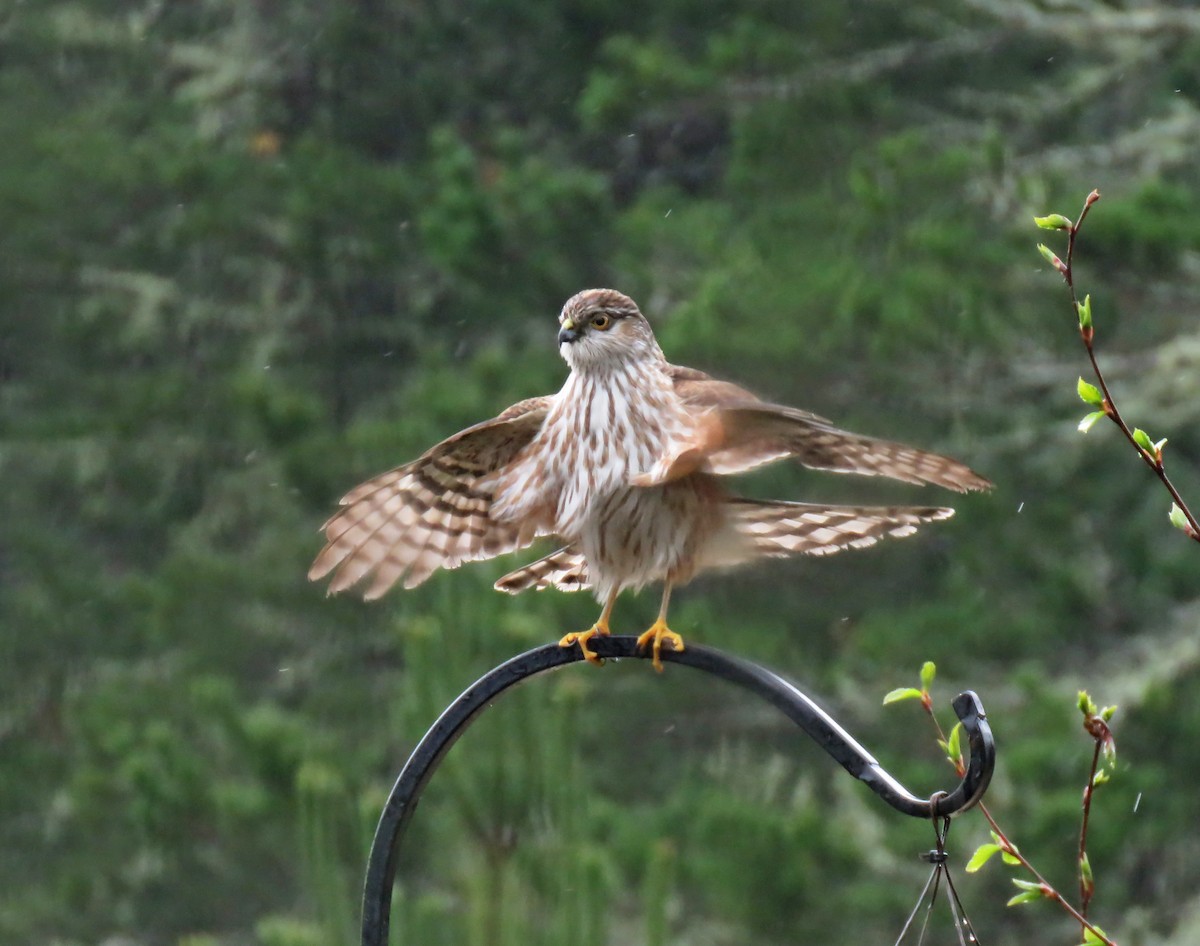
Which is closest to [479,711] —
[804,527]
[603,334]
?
[804,527]

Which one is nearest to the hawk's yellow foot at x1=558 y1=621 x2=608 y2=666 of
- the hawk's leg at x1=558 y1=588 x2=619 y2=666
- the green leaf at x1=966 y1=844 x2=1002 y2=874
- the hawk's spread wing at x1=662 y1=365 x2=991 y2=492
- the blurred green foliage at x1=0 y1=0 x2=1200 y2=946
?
the hawk's leg at x1=558 y1=588 x2=619 y2=666

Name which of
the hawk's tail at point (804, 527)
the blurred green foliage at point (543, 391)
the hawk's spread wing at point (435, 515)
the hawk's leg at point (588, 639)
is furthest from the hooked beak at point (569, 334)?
the blurred green foliage at point (543, 391)

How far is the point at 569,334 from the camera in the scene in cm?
289

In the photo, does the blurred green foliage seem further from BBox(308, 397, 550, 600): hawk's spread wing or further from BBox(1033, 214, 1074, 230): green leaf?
BBox(1033, 214, 1074, 230): green leaf

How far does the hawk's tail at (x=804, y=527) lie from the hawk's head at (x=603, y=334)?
36 centimetres

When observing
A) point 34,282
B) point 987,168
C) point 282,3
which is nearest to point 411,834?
point 987,168

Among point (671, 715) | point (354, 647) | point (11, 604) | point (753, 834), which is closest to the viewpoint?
point (753, 834)

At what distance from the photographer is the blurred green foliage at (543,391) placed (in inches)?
279

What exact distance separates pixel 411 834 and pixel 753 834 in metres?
1.86

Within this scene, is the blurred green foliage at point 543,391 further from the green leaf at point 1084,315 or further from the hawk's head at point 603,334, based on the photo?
the green leaf at point 1084,315

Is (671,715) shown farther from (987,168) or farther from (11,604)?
(11,604)

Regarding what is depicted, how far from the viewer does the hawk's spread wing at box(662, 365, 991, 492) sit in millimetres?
2090

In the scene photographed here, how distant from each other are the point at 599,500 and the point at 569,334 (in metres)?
0.43

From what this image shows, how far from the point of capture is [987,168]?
24.2 ft
